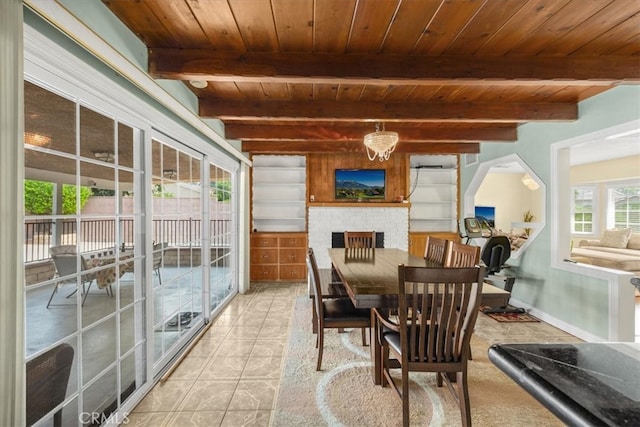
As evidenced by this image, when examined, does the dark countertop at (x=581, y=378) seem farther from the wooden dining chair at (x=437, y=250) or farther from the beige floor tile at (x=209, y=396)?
the wooden dining chair at (x=437, y=250)

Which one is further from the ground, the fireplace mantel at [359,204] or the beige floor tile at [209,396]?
the fireplace mantel at [359,204]

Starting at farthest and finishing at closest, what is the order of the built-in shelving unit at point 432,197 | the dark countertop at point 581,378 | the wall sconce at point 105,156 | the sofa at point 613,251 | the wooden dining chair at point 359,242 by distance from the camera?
the built-in shelving unit at point 432,197 → the sofa at point 613,251 → the wooden dining chair at point 359,242 → the wall sconce at point 105,156 → the dark countertop at point 581,378

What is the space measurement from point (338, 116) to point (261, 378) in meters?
2.53

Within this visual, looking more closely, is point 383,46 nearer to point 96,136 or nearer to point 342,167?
point 96,136

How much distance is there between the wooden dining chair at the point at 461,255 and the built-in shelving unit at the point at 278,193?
3.21 metres

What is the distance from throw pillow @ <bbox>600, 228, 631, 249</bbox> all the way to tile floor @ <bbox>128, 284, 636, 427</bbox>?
3.99 m

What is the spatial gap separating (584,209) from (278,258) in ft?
23.7

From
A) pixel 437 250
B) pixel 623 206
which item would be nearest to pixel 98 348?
pixel 437 250

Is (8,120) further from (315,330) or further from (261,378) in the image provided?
(315,330)

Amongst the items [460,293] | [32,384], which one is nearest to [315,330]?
[460,293]

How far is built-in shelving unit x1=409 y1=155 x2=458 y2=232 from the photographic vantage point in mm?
5699

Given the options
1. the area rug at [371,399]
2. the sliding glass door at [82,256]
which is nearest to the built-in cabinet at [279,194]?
the area rug at [371,399]

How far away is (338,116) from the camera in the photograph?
2.98m

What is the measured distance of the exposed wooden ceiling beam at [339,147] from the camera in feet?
15.1
